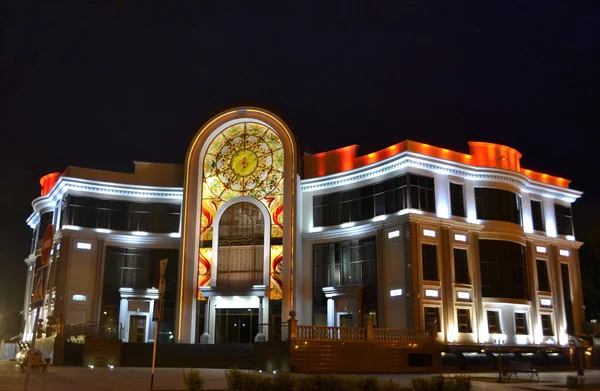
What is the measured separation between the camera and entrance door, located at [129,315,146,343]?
141ft

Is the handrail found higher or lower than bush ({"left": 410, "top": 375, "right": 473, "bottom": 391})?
higher

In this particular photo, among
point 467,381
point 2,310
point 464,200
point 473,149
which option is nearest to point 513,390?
point 467,381

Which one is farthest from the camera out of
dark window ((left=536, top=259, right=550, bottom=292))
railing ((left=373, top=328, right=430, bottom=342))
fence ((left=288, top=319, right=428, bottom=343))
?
dark window ((left=536, top=259, right=550, bottom=292))

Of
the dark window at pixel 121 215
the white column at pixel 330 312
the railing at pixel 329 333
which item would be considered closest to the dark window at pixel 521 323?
the white column at pixel 330 312

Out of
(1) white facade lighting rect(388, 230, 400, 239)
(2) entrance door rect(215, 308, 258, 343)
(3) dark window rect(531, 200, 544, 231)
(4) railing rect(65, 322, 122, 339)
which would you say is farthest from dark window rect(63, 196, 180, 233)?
(3) dark window rect(531, 200, 544, 231)

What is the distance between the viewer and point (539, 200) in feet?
144

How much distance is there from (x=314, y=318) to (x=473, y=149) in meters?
15.0

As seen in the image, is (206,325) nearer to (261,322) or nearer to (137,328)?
(261,322)

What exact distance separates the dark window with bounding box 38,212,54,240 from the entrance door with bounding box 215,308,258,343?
16760 mm

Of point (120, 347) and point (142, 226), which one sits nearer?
point (120, 347)

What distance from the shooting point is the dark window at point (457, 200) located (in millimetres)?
38625

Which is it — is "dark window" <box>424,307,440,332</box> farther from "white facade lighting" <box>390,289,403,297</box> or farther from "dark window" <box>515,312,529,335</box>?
"dark window" <box>515,312,529,335</box>

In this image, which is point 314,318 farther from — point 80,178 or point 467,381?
point 467,381

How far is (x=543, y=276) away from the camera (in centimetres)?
4219
